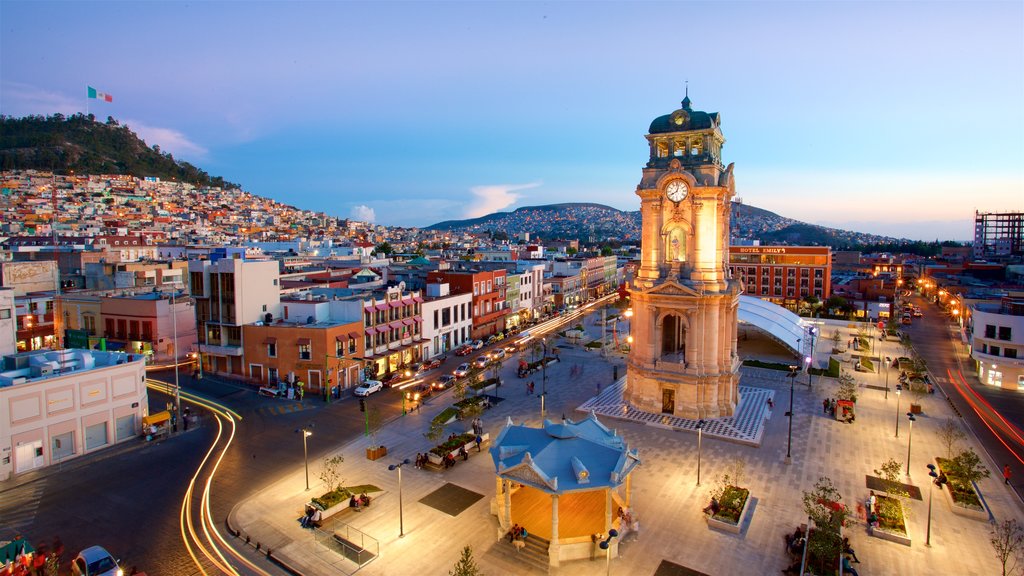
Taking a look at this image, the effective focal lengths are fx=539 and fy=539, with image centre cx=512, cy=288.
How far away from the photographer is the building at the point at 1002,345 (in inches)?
2050

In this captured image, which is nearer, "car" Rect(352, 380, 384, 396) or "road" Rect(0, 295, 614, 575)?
"road" Rect(0, 295, 614, 575)

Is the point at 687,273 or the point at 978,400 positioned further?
the point at 978,400

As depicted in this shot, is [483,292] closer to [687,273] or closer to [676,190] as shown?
[687,273]

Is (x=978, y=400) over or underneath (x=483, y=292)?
underneath

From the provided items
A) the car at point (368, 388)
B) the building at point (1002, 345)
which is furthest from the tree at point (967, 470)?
the car at point (368, 388)

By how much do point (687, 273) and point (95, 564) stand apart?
38.5 metres

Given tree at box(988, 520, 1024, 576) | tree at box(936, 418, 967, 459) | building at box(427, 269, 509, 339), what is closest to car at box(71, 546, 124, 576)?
tree at box(988, 520, 1024, 576)

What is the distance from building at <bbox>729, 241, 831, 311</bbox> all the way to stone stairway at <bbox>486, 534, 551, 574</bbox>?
9101 centimetres

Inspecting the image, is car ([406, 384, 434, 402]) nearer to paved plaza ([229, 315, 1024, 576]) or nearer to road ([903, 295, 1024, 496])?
paved plaza ([229, 315, 1024, 576])

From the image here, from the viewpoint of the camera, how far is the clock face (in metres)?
40.9

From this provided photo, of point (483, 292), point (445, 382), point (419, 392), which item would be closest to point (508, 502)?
point (419, 392)

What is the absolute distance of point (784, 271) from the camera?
355 ft

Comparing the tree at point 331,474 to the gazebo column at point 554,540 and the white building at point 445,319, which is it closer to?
the gazebo column at point 554,540

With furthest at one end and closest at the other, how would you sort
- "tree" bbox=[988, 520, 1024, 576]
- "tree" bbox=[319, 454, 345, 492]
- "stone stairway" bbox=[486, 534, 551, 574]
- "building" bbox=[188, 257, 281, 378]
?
"building" bbox=[188, 257, 281, 378] < "tree" bbox=[319, 454, 345, 492] < "stone stairway" bbox=[486, 534, 551, 574] < "tree" bbox=[988, 520, 1024, 576]
